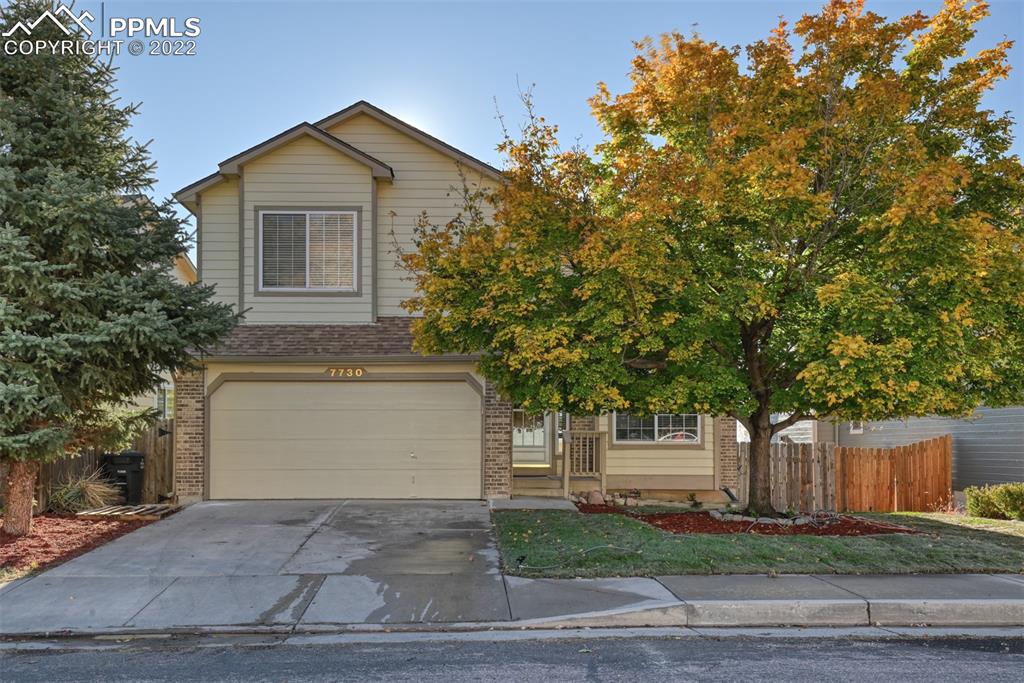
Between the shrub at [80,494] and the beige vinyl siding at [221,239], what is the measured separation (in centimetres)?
391

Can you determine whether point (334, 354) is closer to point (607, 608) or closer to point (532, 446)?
point (532, 446)

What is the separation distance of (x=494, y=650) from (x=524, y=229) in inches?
240

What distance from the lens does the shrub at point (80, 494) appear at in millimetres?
13367

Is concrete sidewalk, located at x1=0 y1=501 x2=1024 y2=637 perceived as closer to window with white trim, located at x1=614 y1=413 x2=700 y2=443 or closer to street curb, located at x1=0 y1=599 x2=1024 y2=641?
street curb, located at x1=0 y1=599 x2=1024 y2=641

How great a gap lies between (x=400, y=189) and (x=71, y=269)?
650 cm

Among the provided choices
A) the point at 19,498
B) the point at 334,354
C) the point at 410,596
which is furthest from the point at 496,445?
the point at 19,498

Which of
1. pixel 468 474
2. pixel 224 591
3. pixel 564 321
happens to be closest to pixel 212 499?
pixel 468 474

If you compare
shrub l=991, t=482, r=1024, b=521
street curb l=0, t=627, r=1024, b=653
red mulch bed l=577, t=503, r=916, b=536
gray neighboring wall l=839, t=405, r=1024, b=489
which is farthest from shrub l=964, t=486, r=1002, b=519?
street curb l=0, t=627, r=1024, b=653

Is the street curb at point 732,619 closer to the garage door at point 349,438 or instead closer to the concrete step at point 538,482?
the garage door at point 349,438

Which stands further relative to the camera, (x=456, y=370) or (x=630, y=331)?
(x=456, y=370)

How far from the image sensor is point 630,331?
36.1ft

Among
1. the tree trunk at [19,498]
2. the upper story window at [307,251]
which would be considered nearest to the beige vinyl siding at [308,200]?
the upper story window at [307,251]

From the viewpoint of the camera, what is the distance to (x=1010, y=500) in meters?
14.3

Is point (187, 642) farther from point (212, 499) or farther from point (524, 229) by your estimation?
point (212, 499)
